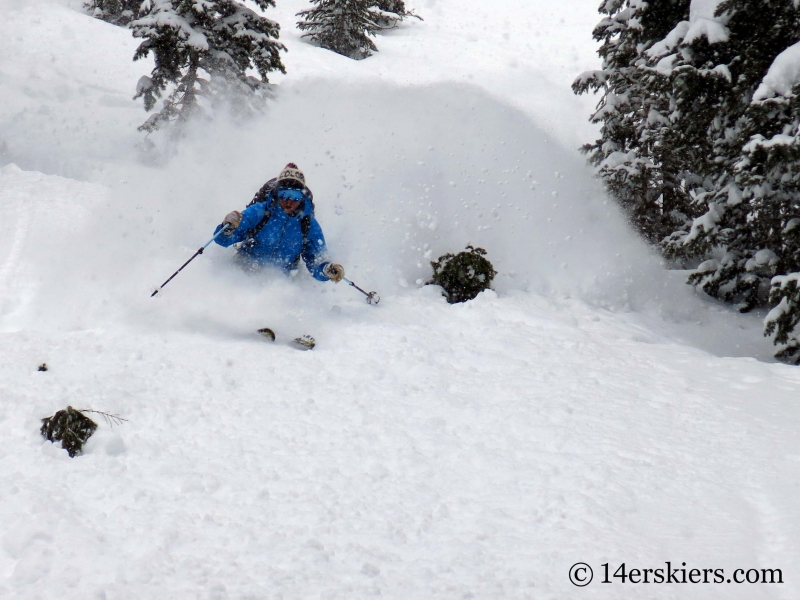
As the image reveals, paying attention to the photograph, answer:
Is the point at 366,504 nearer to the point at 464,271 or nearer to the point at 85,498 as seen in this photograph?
the point at 85,498

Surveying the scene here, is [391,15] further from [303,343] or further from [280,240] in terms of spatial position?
[303,343]

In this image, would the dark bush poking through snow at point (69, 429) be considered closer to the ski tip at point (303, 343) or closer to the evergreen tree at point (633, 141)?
the ski tip at point (303, 343)

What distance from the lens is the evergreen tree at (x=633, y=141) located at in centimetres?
1094

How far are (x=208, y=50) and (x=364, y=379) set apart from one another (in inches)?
343

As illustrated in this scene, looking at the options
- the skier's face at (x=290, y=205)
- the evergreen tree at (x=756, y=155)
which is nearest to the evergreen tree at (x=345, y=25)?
the skier's face at (x=290, y=205)

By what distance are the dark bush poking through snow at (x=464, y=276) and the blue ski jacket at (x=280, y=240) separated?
84.4 inches

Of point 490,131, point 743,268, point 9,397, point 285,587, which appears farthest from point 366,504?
point 490,131

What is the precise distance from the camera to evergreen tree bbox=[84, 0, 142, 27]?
73.2 ft

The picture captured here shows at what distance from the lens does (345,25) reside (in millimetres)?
22484

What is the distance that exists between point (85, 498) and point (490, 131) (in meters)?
12.3

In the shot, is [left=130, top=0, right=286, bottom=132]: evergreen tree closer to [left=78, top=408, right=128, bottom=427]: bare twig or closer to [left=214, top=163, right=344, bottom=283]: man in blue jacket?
[left=214, top=163, right=344, bottom=283]: man in blue jacket

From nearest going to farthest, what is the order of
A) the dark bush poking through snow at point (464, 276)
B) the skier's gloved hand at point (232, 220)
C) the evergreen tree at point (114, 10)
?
the skier's gloved hand at point (232, 220), the dark bush poking through snow at point (464, 276), the evergreen tree at point (114, 10)

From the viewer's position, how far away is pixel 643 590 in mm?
3760

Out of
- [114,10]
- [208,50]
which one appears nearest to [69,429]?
[208,50]
